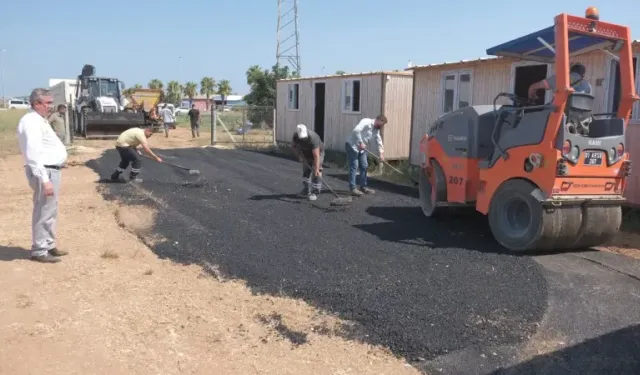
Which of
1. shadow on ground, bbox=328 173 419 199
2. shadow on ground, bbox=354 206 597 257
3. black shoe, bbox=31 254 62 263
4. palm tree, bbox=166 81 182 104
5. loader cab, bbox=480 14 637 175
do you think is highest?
palm tree, bbox=166 81 182 104

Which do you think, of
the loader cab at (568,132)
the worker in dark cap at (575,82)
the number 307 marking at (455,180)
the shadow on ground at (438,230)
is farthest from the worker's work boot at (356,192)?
the worker in dark cap at (575,82)

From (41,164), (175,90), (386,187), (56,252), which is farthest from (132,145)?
(175,90)

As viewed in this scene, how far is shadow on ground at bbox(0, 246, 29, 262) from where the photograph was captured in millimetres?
5723

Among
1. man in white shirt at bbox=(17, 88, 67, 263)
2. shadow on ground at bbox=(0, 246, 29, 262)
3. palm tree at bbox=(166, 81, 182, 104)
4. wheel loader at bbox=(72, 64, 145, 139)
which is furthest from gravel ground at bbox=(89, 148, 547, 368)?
palm tree at bbox=(166, 81, 182, 104)

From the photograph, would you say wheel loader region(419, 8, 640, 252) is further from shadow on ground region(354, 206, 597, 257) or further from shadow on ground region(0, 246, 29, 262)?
shadow on ground region(0, 246, 29, 262)

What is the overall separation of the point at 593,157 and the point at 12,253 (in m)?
6.38

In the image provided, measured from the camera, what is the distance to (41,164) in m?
5.32

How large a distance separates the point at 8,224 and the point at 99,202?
1.79 meters

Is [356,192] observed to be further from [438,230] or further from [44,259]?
[44,259]

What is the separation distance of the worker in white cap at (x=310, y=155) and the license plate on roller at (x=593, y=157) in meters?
4.50

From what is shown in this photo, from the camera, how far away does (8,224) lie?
7.44m

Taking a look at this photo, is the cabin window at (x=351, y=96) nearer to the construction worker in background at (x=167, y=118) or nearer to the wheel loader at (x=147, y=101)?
the construction worker in background at (x=167, y=118)

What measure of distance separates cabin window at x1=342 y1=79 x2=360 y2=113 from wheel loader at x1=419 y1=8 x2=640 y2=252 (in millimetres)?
8708

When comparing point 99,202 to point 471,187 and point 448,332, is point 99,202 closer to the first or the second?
point 471,187
